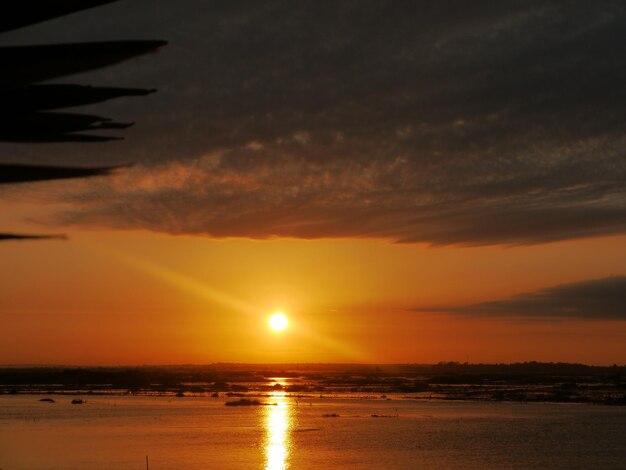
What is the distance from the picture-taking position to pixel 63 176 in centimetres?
151

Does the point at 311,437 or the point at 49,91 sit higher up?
the point at 49,91

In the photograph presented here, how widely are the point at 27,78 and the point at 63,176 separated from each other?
24 centimetres

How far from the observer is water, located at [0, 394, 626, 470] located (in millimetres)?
30016

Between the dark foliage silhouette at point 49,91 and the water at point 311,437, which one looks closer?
the dark foliage silhouette at point 49,91

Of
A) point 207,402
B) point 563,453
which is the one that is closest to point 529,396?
point 207,402

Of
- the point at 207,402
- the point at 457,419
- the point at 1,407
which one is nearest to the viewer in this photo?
the point at 457,419

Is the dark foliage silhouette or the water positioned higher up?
the dark foliage silhouette

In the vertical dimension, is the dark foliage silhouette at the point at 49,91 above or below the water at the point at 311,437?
above

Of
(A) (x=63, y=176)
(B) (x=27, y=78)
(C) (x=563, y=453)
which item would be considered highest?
(B) (x=27, y=78)

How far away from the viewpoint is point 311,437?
36812 mm

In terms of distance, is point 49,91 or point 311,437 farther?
point 311,437

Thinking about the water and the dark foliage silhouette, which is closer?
the dark foliage silhouette

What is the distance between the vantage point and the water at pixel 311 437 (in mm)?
30016

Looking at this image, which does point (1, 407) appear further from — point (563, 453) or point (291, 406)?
point (563, 453)
